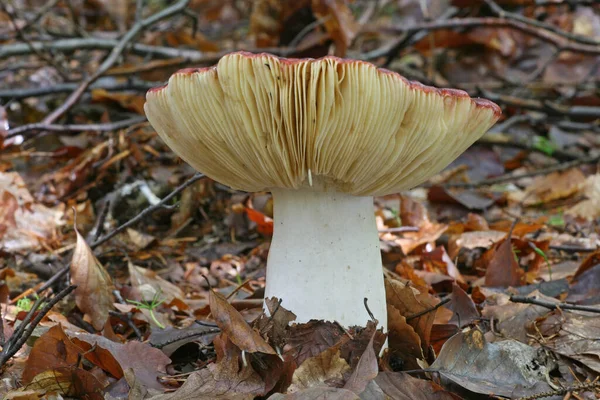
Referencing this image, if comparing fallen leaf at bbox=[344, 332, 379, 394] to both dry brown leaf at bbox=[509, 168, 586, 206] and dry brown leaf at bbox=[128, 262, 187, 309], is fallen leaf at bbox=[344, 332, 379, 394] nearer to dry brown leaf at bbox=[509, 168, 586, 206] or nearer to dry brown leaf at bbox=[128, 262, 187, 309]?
dry brown leaf at bbox=[128, 262, 187, 309]

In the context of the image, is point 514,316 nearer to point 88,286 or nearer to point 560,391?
point 560,391

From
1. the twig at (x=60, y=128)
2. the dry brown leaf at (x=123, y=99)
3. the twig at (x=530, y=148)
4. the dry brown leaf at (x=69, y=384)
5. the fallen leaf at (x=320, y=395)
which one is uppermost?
the dry brown leaf at (x=123, y=99)

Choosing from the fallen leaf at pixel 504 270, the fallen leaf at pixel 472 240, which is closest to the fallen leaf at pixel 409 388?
the fallen leaf at pixel 504 270

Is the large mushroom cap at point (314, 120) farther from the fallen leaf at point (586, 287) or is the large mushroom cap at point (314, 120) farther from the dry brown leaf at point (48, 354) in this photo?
the fallen leaf at point (586, 287)

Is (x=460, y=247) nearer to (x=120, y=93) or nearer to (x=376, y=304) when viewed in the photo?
(x=376, y=304)

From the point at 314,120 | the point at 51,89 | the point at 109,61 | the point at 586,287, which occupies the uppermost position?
the point at 109,61

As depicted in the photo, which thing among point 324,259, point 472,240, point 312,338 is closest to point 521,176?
point 472,240

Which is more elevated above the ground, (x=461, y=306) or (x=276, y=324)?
(x=276, y=324)
